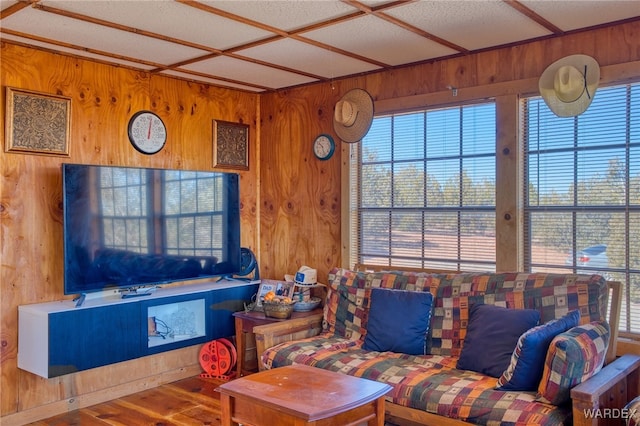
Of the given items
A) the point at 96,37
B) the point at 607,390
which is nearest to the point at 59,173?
the point at 96,37

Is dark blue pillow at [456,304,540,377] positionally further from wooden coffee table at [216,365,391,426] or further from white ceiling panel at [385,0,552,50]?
white ceiling panel at [385,0,552,50]

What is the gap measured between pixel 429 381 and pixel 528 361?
1.70ft

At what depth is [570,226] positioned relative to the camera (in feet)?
11.2

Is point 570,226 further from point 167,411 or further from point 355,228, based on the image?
point 167,411

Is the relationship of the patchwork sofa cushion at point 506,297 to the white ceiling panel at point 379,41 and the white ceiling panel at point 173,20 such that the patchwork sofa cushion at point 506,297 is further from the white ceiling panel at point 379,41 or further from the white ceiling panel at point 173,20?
the white ceiling panel at point 173,20

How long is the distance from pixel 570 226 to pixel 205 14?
2434 millimetres

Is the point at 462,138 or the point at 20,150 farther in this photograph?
the point at 462,138

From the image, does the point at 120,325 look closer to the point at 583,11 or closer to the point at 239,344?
the point at 239,344

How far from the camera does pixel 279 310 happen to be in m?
4.05

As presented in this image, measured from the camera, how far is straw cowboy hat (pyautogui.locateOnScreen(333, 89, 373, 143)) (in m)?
3.81

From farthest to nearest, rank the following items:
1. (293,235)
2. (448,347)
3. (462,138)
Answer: (293,235), (462,138), (448,347)

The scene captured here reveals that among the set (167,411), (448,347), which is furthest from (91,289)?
(448,347)

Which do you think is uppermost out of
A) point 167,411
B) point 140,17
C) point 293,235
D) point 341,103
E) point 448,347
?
point 140,17

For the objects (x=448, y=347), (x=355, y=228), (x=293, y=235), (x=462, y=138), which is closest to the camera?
(x=448, y=347)
